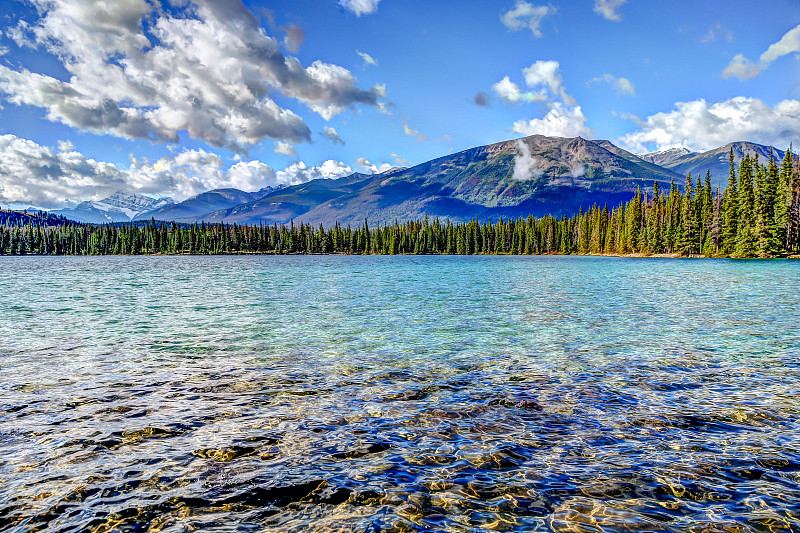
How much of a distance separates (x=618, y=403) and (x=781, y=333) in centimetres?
1587

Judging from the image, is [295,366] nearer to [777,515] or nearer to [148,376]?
[148,376]

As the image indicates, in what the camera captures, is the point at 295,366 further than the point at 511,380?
Yes

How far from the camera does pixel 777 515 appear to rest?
6.45 m

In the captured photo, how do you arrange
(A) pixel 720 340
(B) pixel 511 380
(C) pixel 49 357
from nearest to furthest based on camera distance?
(B) pixel 511 380
(C) pixel 49 357
(A) pixel 720 340

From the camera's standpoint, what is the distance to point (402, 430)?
991 centimetres

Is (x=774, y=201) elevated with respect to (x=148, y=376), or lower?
elevated

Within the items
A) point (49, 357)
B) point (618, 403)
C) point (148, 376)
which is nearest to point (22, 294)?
point (49, 357)

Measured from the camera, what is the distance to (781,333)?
21625mm

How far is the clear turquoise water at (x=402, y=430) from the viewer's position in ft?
21.9

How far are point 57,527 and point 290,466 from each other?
129 inches

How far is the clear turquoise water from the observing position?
6.69 m

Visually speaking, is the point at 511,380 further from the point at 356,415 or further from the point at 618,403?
the point at 356,415

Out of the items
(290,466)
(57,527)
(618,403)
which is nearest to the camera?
(57,527)

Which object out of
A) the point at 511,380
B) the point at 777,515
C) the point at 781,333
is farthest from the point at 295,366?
the point at 781,333
